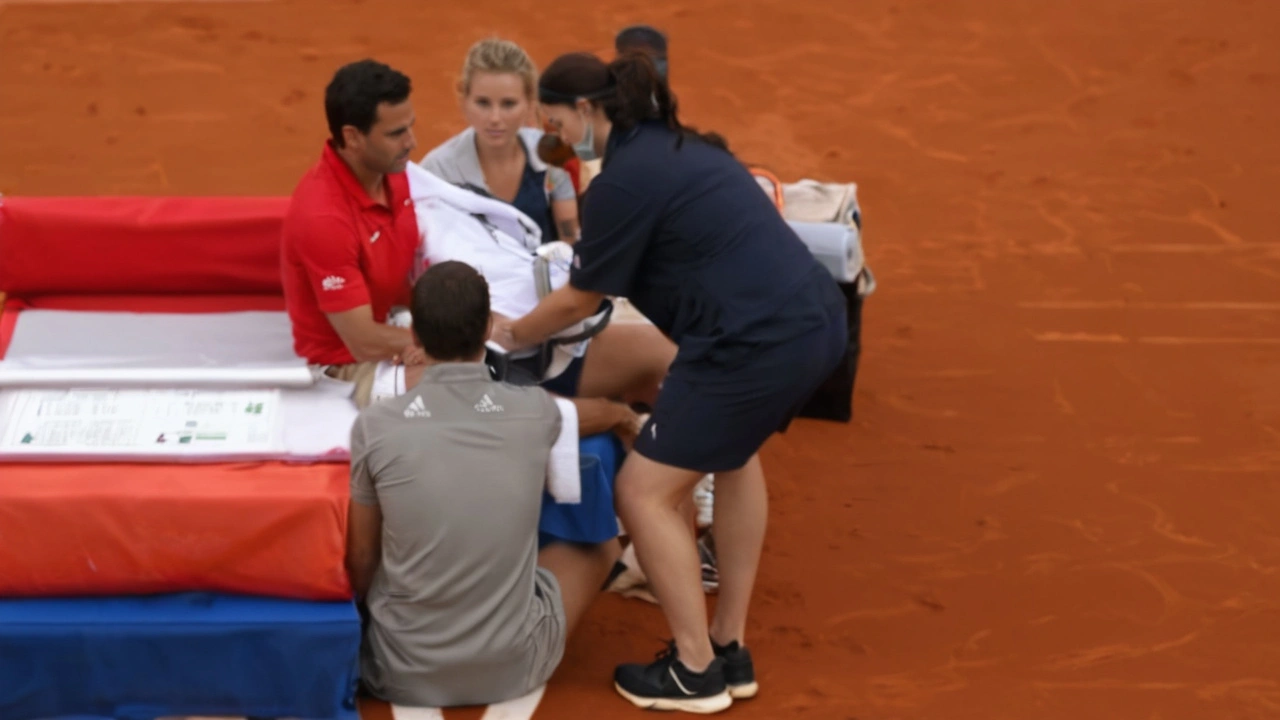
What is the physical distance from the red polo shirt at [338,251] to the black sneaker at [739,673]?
144 centimetres

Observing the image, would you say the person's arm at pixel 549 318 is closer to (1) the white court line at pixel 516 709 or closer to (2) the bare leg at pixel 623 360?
(2) the bare leg at pixel 623 360

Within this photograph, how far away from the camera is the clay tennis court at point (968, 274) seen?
494cm

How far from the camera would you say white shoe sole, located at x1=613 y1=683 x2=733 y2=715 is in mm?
4531

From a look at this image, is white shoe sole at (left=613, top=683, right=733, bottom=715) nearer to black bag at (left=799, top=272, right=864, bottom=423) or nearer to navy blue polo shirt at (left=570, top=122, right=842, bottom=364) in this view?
navy blue polo shirt at (left=570, top=122, right=842, bottom=364)

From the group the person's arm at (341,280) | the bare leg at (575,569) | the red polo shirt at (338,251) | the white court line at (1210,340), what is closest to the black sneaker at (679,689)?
the bare leg at (575,569)

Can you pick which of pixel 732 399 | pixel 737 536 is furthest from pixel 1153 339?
pixel 732 399

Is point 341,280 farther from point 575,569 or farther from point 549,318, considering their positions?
point 575,569

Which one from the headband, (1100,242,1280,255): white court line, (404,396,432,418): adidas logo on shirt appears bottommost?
(1100,242,1280,255): white court line

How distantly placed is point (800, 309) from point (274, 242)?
197 centimetres

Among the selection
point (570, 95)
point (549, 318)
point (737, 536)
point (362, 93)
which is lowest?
point (737, 536)

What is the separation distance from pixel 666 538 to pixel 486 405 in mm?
617

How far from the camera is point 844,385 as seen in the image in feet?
21.1

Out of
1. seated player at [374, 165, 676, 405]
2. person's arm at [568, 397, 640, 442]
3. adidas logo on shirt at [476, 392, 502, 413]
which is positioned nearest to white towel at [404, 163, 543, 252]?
seated player at [374, 165, 676, 405]

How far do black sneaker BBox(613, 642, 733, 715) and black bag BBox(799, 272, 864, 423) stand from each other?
2.02 metres
